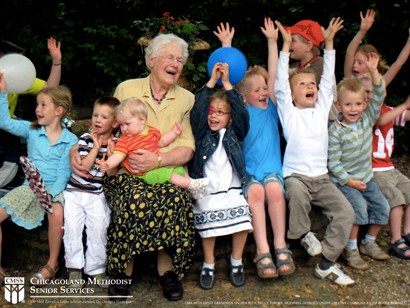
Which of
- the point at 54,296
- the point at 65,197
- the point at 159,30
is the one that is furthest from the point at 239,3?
the point at 54,296

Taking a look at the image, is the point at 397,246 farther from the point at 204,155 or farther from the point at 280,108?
the point at 204,155

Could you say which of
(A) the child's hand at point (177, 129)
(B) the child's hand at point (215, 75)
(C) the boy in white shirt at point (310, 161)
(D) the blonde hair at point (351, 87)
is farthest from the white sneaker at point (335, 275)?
(B) the child's hand at point (215, 75)

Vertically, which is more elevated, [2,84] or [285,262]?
[2,84]

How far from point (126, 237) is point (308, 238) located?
1223 mm

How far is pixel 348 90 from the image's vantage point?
3.97 m

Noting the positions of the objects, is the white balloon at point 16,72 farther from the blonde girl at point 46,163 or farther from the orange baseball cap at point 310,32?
the orange baseball cap at point 310,32

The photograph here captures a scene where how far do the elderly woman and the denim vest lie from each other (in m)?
0.09

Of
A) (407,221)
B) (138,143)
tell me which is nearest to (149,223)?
(138,143)

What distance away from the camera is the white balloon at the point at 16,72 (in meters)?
3.73

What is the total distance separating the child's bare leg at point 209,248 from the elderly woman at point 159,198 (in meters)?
0.11

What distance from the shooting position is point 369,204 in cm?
404

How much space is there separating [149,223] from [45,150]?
94 centimetres

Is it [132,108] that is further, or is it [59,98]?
[59,98]

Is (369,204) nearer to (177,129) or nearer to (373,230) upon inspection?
(373,230)
